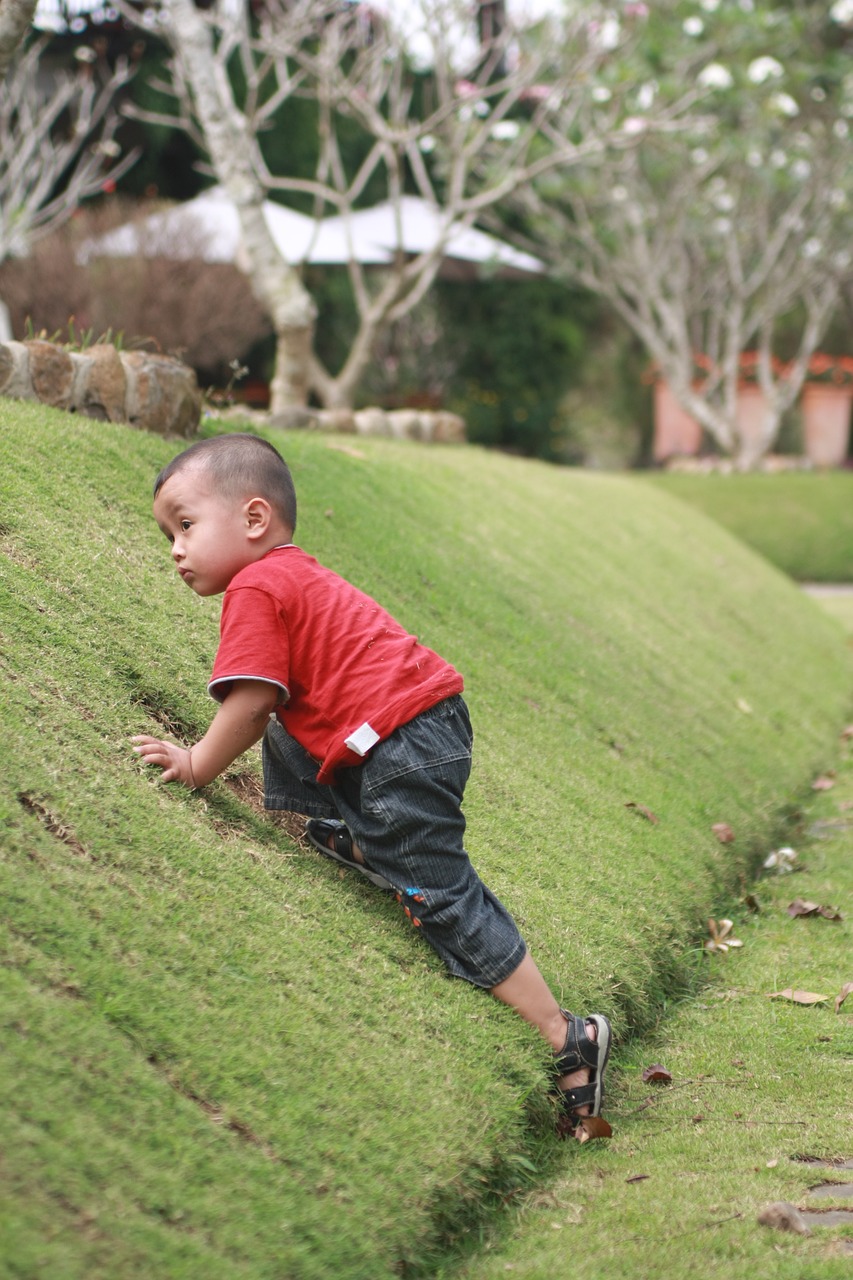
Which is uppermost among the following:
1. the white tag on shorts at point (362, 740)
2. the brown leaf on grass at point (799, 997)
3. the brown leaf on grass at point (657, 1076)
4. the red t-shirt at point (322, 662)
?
the red t-shirt at point (322, 662)

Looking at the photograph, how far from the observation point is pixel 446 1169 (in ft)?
7.61

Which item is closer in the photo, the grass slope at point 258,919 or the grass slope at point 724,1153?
the grass slope at point 258,919

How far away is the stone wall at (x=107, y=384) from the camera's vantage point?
15.9 ft

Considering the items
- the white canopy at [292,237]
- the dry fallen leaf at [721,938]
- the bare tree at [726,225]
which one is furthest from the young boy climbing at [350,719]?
the bare tree at [726,225]

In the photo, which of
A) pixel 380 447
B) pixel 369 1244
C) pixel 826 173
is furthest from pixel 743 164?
pixel 369 1244

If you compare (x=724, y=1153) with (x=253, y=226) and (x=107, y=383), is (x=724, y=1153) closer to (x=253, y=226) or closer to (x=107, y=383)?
(x=107, y=383)

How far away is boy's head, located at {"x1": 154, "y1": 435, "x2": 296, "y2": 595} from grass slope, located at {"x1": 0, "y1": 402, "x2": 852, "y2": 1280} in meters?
Result: 0.44

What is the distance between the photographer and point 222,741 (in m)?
2.76

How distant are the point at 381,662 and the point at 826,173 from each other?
52.5ft

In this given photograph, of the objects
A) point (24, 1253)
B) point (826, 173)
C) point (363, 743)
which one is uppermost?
point (826, 173)

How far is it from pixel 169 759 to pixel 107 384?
2.69 meters

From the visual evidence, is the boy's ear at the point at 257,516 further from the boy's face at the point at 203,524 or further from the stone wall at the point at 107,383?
the stone wall at the point at 107,383

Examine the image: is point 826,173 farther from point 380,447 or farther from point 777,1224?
point 777,1224

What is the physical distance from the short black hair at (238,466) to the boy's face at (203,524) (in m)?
0.02
